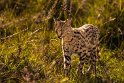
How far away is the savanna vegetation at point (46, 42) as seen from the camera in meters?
5.92

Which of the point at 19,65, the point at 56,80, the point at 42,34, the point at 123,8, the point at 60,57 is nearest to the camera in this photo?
the point at 56,80

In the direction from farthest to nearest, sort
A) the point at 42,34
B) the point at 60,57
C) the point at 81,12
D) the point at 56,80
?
the point at 81,12 → the point at 42,34 → the point at 60,57 → the point at 56,80

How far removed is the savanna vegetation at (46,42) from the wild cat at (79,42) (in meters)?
0.15

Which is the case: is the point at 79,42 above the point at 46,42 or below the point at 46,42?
above

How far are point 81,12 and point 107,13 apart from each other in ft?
2.20

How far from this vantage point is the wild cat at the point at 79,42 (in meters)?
6.01

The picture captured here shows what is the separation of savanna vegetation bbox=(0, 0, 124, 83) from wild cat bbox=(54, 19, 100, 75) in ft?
0.50

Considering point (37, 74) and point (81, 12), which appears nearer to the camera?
point (37, 74)

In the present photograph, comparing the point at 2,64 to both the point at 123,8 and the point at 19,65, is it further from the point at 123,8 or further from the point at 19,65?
the point at 123,8

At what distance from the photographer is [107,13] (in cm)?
816

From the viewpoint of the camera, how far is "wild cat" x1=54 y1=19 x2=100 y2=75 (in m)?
6.01

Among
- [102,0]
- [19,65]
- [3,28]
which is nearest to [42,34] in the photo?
[3,28]

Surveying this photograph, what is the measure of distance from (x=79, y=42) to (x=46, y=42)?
90 cm

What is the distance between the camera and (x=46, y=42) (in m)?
6.84
